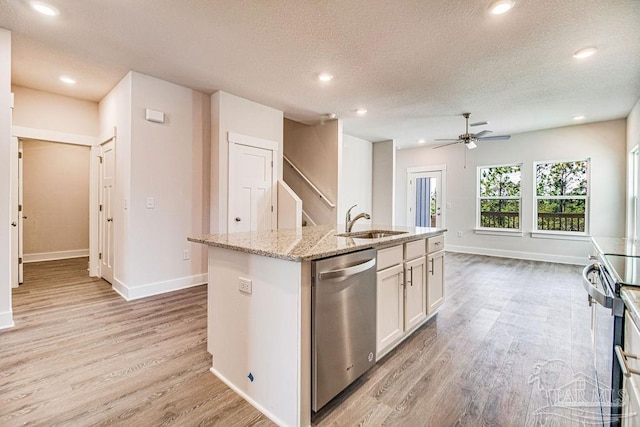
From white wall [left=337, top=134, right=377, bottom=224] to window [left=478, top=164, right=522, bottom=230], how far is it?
255 cm

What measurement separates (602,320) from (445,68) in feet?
9.32

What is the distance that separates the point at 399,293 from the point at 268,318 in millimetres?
1121

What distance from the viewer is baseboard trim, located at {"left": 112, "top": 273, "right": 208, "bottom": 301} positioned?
3.48 m

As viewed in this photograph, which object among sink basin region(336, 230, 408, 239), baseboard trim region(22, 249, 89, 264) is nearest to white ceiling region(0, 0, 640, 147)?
sink basin region(336, 230, 408, 239)

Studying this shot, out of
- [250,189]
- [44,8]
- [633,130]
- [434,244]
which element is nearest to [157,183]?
[250,189]

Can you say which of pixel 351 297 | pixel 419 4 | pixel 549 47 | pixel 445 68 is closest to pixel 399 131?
pixel 445 68

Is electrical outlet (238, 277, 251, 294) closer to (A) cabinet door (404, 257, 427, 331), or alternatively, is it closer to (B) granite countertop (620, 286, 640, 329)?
(A) cabinet door (404, 257, 427, 331)

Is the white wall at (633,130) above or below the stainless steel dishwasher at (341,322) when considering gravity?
above

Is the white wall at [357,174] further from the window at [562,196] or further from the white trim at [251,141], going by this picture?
the window at [562,196]

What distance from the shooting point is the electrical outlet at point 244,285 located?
5.60 ft

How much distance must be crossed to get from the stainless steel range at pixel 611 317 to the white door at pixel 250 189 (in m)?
3.71

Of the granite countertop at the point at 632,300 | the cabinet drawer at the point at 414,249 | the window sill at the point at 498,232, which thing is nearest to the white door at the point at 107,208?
the cabinet drawer at the point at 414,249

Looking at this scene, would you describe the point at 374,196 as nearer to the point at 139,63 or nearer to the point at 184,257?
the point at 184,257

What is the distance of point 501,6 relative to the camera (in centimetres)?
220
